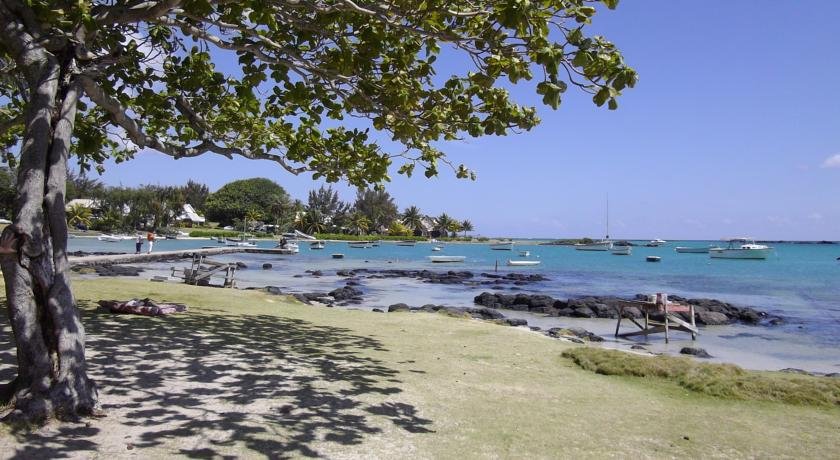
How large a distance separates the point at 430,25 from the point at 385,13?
0.59 meters

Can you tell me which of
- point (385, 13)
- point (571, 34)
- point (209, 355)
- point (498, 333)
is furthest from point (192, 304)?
point (571, 34)

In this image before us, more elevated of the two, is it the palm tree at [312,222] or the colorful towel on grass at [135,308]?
the palm tree at [312,222]

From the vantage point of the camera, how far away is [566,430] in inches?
221

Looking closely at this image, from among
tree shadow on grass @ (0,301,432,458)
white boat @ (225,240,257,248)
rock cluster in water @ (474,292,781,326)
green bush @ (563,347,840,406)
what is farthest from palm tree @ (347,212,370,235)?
green bush @ (563,347,840,406)

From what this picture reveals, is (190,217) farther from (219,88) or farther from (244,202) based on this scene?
(219,88)

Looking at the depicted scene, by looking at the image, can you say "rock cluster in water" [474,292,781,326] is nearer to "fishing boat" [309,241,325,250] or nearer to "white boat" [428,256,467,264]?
"white boat" [428,256,467,264]

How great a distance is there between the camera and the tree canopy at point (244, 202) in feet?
368

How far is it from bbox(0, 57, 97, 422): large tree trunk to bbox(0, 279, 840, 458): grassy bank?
1.11 feet

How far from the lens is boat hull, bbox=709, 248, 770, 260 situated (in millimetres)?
84375

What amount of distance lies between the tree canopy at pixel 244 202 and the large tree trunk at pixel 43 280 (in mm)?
108040

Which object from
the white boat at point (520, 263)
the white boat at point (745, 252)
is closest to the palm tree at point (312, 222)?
the white boat at point (520, 263)

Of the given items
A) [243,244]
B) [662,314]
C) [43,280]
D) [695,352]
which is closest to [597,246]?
[243,244]

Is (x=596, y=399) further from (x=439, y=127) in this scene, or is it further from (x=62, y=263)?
(x=62, y=263)

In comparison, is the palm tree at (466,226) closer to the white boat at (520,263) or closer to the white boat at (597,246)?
the white boat at (597,246)
